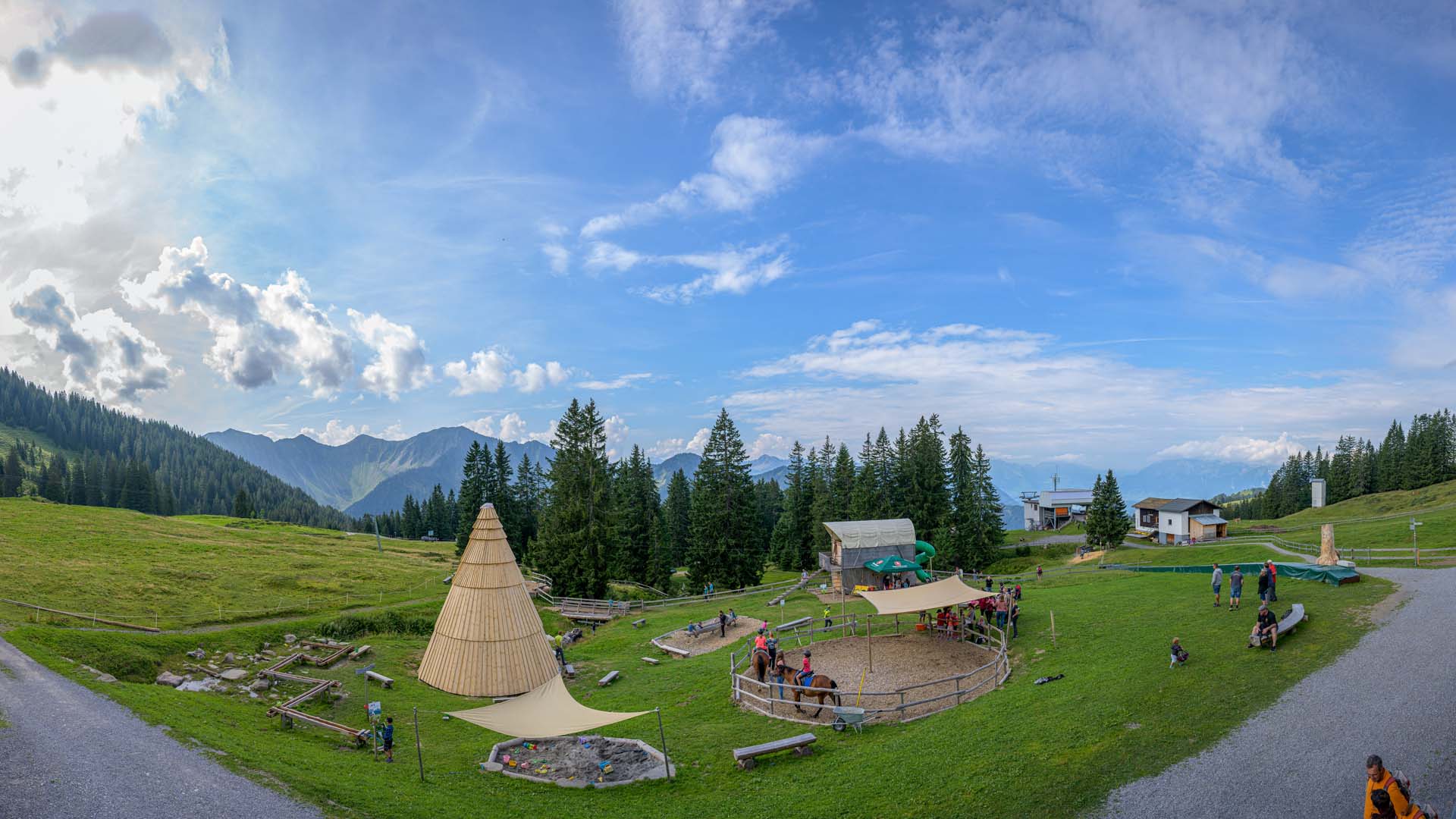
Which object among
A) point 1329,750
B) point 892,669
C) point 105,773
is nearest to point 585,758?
point 105,773

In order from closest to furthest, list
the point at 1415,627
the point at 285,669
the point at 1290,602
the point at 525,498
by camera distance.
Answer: the point at 1415,627
the point at 1290,602
the point at 285,669
the point at 525,498

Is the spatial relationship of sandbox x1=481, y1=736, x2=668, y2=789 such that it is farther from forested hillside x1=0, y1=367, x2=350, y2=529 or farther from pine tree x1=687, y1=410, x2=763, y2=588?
forested hillside x1=0, y1=367, x2=350, y2=529

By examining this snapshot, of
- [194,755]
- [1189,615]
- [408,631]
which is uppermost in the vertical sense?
[1189,615]

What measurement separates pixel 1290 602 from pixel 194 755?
33.4m

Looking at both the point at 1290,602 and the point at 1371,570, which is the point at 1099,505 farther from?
the point at 1290,602

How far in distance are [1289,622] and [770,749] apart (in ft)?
53.9

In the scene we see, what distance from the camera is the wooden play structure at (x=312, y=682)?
2042 centimetres

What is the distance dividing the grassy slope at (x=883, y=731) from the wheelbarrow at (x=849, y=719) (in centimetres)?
41

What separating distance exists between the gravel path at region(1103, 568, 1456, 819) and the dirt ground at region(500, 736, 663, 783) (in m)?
11.0

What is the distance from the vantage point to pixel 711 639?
3306 cm

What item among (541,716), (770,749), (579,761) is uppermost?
(541,716)

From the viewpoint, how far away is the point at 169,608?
32.8m

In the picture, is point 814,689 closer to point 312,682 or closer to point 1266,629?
point 1266,629

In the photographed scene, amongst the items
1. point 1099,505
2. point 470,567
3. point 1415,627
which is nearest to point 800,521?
point 1099,505
